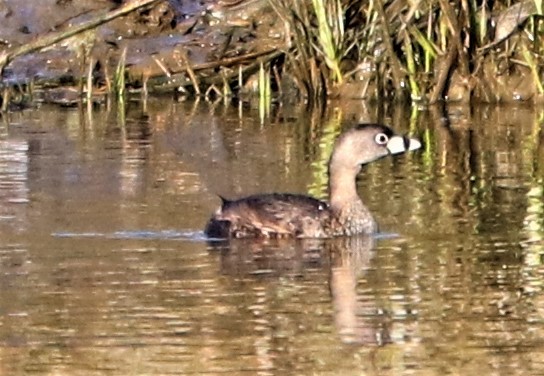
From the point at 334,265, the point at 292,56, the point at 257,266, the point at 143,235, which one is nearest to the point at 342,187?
the point at 143,235

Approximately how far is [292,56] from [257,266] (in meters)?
8.87

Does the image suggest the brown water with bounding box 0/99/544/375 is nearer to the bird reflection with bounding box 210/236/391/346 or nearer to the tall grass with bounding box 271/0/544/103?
the bird reflection with bounding box 210/236/391/346

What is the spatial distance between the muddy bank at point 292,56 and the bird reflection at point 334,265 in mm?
6637

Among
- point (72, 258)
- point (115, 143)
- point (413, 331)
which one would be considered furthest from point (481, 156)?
point (413, 331)

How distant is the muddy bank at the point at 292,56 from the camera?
56.6 feet

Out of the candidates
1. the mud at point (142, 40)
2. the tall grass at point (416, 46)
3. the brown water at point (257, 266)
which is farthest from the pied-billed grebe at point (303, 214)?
the mud at point (142, 40)

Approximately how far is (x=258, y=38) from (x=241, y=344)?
460 inches

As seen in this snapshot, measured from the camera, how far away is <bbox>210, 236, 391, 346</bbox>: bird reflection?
24.2ft

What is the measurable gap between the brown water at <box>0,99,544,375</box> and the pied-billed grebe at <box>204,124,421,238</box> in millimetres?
117

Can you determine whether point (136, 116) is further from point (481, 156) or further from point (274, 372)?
point (274, 372)

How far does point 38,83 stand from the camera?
62.0ft

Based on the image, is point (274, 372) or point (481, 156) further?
point (481, 156)

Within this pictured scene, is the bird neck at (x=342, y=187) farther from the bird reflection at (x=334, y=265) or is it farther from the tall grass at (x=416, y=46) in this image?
the tall grass at (x=416, y=46)

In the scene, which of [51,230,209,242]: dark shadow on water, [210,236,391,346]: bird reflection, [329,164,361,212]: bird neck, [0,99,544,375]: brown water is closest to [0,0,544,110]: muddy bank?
[0,99,544,375]: brown water
